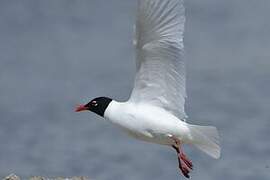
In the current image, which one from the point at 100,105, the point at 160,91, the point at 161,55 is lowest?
the point at 100,105

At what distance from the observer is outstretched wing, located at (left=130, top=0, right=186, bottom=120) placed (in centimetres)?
1266

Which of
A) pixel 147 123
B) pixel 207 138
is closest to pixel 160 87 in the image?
pixel 147 123

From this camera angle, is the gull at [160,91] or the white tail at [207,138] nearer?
the gull at [160,91]

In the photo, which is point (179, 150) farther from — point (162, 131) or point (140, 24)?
point (140, 24)

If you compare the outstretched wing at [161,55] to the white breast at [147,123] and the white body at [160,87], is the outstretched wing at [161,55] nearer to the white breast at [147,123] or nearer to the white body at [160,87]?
the white body at [160,87]

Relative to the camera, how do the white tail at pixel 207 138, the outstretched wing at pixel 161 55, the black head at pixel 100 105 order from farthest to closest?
the black head at pixel 100 105
the white tail at pixel 207 138
the outstretched wing at pixel 161 55

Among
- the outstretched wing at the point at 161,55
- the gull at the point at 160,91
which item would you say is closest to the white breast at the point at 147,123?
the gull at the point at 160,91

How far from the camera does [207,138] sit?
12898 millimetres

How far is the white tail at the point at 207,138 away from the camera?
12898mm

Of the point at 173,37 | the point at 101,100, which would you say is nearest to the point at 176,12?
the point at 173,37

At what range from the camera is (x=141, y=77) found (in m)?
12.9

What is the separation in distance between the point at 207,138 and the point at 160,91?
0.52 metres

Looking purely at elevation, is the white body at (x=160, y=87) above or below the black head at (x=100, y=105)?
above

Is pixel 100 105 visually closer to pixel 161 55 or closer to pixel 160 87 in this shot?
pixel 160 87
